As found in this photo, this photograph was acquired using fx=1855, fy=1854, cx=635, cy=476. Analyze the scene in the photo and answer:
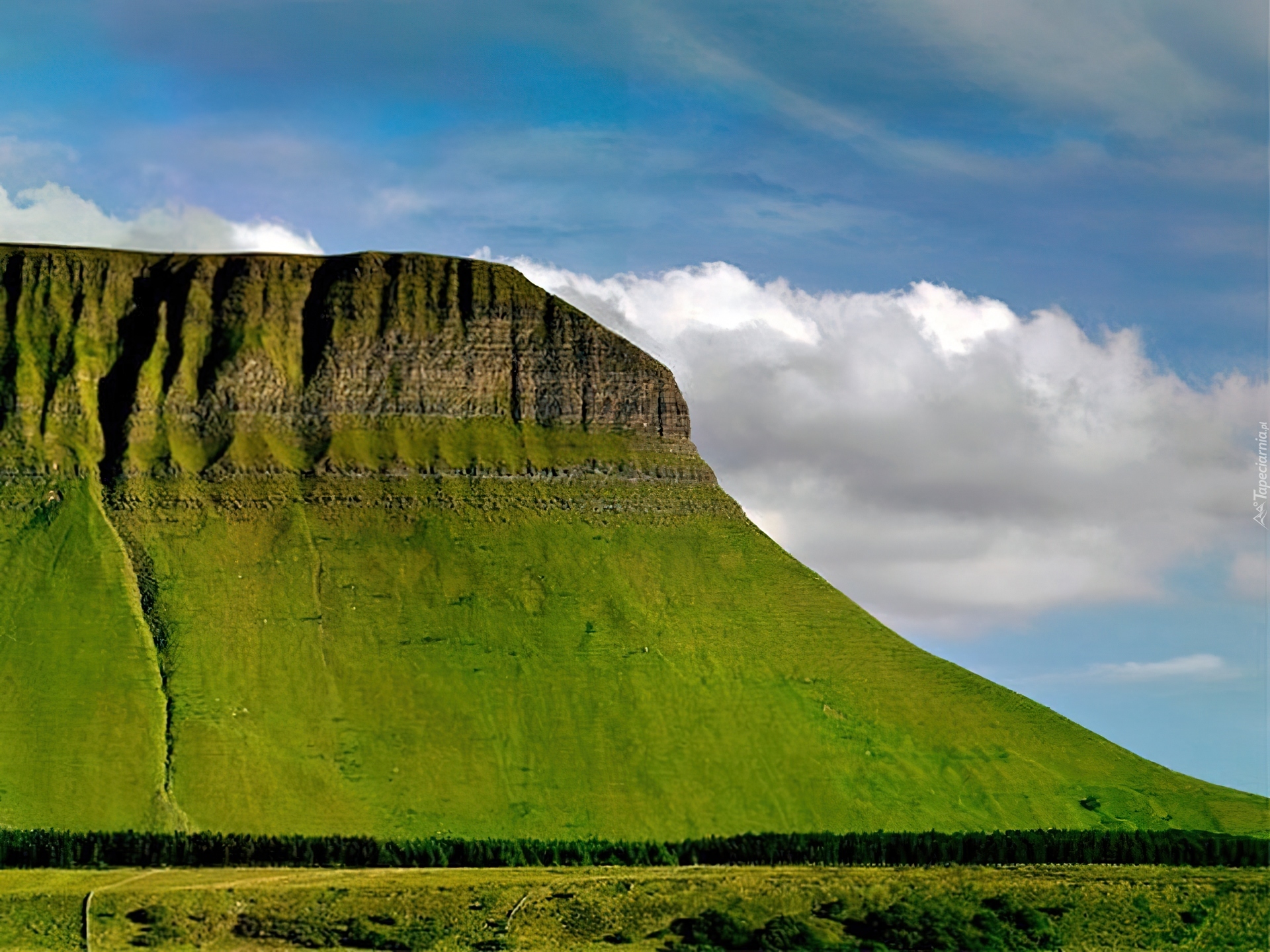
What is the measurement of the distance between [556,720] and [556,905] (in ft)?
208

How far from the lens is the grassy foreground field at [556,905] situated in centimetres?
11388

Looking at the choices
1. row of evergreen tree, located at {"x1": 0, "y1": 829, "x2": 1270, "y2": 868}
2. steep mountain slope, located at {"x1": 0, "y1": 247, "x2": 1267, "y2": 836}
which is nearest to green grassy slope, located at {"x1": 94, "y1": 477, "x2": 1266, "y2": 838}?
steep mountain slope, located at {"x1": 0, "y1": 247, "x2": 1267, "y2": 836}

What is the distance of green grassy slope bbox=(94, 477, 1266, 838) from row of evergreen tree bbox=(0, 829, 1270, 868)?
12.3m

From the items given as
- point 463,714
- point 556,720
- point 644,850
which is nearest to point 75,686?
point 463,714

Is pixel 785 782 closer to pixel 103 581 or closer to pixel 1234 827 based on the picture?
pixel 1234 827

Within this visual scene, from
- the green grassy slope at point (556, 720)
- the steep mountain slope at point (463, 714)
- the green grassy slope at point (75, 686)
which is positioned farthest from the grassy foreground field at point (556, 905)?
the green grassy slope at point (556, 720)

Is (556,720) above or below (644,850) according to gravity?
above

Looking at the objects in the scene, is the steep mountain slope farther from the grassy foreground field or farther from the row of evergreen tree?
the grassy foreground field

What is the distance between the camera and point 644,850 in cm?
15025

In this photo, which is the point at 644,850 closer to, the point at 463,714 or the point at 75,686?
the point at 463,714

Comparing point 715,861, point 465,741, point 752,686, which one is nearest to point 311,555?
point 465,741

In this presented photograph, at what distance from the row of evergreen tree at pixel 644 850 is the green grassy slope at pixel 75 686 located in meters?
9.42

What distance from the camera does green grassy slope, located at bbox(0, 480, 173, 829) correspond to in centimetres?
16350

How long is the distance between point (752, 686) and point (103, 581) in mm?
68178
